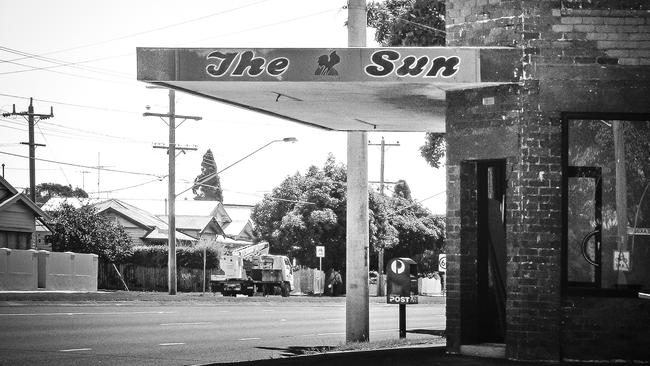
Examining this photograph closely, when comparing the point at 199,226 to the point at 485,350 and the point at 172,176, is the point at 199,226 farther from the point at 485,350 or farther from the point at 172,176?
the point at 485,350

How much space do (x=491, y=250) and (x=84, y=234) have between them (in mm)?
49383

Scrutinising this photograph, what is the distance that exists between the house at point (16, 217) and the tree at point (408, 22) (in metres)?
35.2

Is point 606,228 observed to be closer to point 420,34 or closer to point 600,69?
point 600,69

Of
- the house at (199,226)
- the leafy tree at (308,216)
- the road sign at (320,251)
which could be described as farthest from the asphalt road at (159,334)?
the house at (199,226)

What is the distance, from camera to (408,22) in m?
20.9

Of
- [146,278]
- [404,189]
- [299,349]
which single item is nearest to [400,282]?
[299,349]

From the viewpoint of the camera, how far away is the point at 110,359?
1452 cm

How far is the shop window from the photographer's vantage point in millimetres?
12398

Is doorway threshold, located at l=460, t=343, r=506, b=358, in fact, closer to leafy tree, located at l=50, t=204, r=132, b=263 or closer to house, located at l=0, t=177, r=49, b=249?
house, located at l=0, t=177, r=49, b=249

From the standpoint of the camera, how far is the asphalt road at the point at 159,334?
49.3 feet

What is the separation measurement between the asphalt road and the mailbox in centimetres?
189

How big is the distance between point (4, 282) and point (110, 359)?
31.2m

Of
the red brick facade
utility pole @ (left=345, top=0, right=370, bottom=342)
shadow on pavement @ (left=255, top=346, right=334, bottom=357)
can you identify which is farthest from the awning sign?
shadow on pavement @ (left=255, top=346, right=334, bottom=357)

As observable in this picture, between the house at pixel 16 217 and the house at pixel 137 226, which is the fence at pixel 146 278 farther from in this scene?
the house at pixel 137 226
